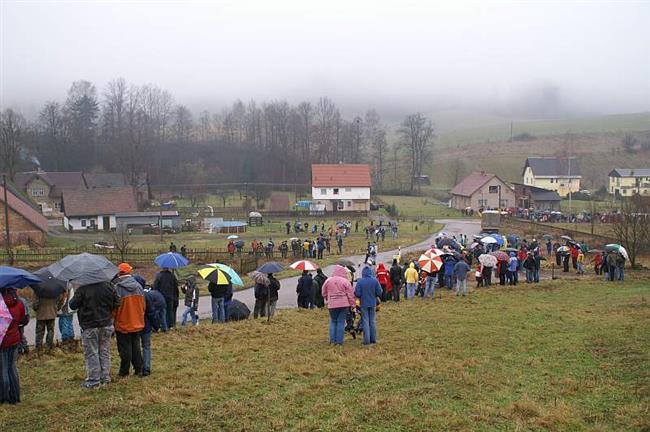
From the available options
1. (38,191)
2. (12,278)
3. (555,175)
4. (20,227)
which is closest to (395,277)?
(12,278)

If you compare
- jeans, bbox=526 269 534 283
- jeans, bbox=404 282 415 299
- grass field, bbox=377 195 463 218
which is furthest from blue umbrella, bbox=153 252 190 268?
grass field, bbox=377 195 463 218

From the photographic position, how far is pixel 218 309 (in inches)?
642

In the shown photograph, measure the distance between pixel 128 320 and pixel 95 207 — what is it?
5692cm

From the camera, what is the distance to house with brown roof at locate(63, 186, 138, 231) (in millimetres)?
61062

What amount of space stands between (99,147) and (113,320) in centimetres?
10145

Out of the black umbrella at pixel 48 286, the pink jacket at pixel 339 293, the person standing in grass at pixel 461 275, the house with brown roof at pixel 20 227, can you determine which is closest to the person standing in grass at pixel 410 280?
the person standing in grass at pixel 461 275

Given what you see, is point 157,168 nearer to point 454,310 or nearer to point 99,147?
point 99,147

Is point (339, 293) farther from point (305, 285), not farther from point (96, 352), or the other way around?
point (305, 285)

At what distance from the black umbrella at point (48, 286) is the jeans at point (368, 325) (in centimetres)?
624

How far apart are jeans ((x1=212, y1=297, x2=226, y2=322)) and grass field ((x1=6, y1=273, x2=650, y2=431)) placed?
5.19 feet

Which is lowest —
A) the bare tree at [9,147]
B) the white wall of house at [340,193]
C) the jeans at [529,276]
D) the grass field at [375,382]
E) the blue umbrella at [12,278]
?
the jeans at [529,276]

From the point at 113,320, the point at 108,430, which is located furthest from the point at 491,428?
the point at 113,320

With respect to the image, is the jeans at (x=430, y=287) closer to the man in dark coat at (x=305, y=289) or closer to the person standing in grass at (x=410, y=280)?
the person standing in grass at (x=410, y=280)

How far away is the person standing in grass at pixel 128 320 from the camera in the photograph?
9242 millimetres
